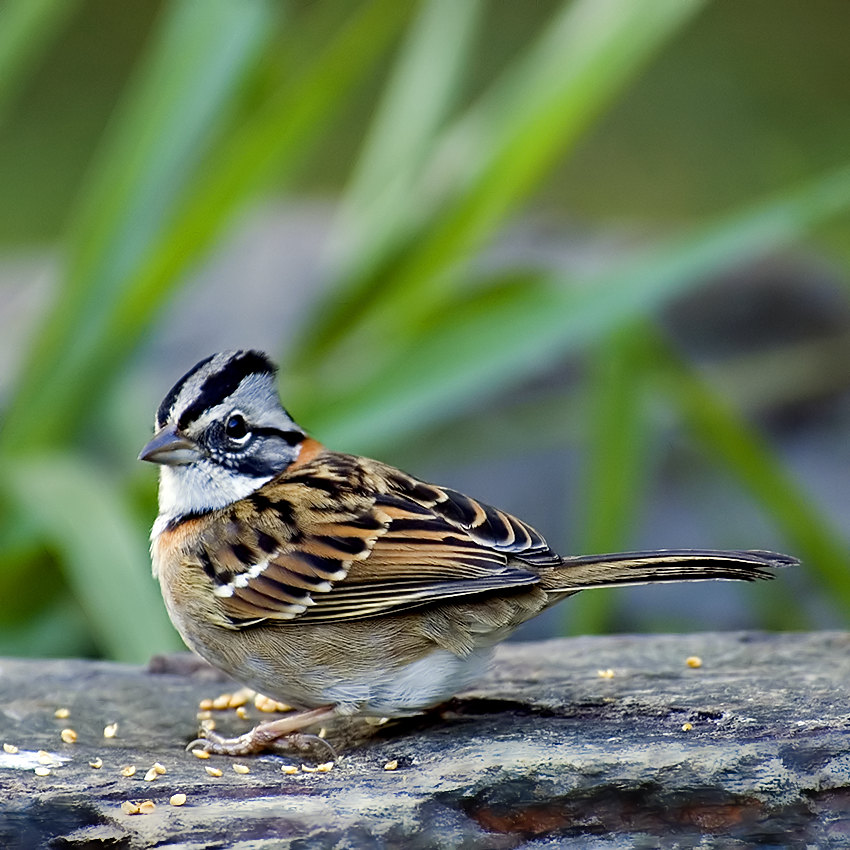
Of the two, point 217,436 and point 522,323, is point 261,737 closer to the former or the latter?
point 217,436

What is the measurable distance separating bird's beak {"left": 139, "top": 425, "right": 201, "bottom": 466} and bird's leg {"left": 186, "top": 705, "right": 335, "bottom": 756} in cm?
68

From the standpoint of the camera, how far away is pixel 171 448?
12.0ft

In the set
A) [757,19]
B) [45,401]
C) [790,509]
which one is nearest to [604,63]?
[790,509]

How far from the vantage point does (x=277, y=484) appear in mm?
3768

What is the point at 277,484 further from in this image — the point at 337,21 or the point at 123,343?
the point at 337,21

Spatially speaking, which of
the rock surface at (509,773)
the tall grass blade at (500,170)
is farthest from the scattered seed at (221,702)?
the tall grass blade at (500,170)

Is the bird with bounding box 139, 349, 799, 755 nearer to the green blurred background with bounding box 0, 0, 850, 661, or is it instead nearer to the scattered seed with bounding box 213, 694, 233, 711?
the scattered seed with bounding box 213, 694, 233, 711

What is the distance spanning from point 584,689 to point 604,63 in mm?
2707

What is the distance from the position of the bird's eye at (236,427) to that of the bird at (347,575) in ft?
0.09

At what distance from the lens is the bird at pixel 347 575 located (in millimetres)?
3344

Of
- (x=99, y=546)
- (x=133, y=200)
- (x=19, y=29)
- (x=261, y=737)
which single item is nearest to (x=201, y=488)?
(x=261, y=737)

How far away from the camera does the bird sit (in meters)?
3.34

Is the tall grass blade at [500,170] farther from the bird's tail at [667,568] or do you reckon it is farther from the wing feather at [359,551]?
the bird's tail at [667,568]

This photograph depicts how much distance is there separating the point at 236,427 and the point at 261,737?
0.81m
